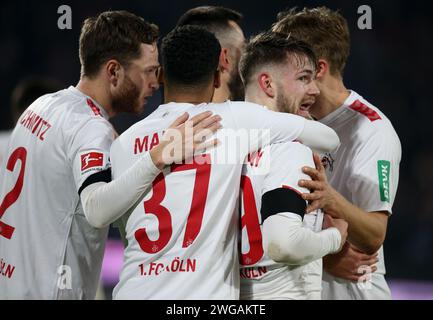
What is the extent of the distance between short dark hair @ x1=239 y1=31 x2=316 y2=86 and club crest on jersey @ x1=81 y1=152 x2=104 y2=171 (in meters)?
0.72

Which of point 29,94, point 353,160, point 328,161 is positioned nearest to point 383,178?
point 353,160

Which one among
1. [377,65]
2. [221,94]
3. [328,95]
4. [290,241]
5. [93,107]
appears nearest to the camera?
[290,241]

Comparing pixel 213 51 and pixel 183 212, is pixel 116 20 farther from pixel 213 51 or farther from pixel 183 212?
pixel 183 212

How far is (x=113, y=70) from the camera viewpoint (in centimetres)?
384

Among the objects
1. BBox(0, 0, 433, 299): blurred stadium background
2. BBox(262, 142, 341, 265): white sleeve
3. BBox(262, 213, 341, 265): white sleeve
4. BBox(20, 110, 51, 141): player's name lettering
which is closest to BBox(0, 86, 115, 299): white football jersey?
BBox(20, 110, 51, 141): player's name lettering

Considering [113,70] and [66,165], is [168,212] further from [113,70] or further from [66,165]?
[113,70]

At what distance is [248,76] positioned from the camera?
345 cm

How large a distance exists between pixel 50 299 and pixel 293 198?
1.34 m

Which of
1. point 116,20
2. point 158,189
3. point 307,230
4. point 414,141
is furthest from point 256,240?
point 414,141

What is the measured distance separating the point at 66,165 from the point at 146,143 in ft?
1.95

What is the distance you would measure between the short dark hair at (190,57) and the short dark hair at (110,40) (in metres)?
0.64

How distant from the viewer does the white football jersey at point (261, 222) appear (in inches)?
120
